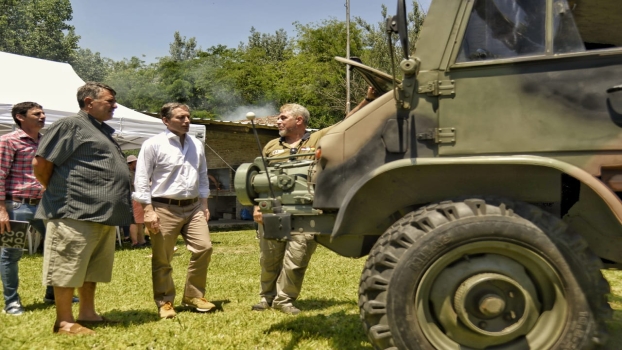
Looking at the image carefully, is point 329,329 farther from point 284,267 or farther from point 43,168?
point 43,168

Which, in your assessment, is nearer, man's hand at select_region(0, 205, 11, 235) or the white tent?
man's hand at select_region(0, 205, 11, 235)

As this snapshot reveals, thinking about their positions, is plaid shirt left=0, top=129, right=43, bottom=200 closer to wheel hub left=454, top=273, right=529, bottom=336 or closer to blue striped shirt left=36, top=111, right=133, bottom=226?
blue striped shirt left=36, top=111, right=133, bottom=226

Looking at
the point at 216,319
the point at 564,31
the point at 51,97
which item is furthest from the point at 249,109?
the point at 564,31

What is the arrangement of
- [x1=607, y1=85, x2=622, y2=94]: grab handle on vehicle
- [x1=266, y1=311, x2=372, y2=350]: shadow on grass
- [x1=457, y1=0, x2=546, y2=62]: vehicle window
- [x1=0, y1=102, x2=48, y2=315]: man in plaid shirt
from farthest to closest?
[x1=0, y1=102, x2=48, y2=315]: man in plaid shirt
[x1=266, y1=311, x2=372, y2=350]: shadow on grass
[x1=457, y1=0, x2=546, y2=62]: vehicle window
[x1=607, y1=85, x2=622, y2=94]: grab handle on vehicle

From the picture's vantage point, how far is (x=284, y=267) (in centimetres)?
572

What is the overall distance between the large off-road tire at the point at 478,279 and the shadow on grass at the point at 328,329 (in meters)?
1.18

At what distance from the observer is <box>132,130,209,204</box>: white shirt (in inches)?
222

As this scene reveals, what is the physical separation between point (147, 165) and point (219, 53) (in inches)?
2338

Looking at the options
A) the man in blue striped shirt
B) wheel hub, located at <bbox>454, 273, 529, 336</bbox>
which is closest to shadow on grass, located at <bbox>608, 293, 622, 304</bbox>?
wheel hub, located at <bbox>454, 273, 529, 336</bbox>

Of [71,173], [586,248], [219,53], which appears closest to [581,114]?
[586,248]

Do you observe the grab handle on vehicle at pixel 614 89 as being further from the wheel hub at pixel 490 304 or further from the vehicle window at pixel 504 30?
the wheel hub at pixel 490 304

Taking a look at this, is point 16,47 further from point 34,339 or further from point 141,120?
point 34,339

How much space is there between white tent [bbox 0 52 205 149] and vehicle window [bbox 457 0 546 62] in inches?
369

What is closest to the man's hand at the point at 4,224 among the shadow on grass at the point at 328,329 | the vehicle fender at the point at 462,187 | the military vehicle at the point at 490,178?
the shadow on grass at the point at 328,329
